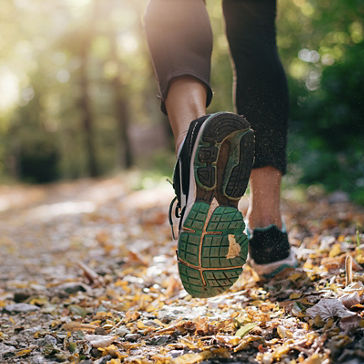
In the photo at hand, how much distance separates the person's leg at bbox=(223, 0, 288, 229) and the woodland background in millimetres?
369

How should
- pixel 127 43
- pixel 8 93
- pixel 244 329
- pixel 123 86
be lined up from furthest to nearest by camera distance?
pixel 8 93
pixel 123 86
pixel 127 43
pixel 244 329

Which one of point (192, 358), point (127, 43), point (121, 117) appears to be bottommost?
point (192, 358)

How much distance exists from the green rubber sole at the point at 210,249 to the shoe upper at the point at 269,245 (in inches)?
13.8

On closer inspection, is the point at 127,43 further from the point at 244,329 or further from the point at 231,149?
the point at 244,329

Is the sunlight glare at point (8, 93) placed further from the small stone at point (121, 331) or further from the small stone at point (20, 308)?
the small stone at point (121, 331)

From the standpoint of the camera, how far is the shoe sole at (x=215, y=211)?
1195 mm

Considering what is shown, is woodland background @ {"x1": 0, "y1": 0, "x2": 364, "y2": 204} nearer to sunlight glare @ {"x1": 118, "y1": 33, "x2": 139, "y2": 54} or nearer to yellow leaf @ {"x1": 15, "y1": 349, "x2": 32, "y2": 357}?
sunlight glare @ {"x1": 118, "y1": 33, "x2": 139, "y2": 54}

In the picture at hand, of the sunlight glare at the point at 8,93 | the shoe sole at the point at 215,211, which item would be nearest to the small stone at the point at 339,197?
the shoe sole at the point at 215,211

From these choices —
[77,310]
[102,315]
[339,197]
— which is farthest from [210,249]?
[339,197]

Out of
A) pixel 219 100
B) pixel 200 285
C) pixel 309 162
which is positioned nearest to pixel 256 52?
pixel 200 285

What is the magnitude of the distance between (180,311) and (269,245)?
1.35 feet

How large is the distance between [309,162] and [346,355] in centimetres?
374

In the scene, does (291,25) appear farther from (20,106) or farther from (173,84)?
(20,106)

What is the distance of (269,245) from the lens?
1575mm
